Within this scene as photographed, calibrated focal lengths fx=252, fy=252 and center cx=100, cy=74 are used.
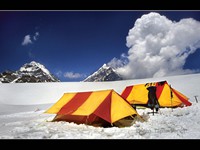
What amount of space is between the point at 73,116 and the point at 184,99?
15.2 feet

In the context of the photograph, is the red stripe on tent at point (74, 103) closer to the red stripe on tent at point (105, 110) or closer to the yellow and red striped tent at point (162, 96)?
the red stripe on tent at point (105, 110)

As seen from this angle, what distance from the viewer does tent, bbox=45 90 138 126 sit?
5.62 meters

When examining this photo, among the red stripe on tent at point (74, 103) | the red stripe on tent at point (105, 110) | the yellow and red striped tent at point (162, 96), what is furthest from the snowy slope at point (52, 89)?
the red stripe on tent at point (105, 110)

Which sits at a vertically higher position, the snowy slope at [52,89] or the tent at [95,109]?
the snowy slope at [52,89]

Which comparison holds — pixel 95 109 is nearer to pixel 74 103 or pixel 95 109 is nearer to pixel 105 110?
pixel 105 110

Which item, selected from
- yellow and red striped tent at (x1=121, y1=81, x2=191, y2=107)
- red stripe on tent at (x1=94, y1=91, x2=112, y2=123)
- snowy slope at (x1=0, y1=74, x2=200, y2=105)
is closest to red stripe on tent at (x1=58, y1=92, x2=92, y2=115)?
red stripe on tent at (x1=94, y1=91, x2=112, y2=123)

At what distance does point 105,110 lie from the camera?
5652 millimetres

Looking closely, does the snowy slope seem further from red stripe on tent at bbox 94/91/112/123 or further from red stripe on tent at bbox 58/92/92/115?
red stripe on tent at bbox 94/91/112/123

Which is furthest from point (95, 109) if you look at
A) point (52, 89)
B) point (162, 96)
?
point (52, 89)

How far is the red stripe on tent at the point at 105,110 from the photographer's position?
552cm

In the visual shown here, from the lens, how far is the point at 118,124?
226 inches
